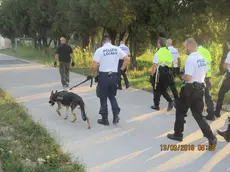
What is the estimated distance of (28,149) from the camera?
5375 millimetres

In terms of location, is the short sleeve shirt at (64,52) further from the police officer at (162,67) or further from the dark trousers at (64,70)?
the police officer at (162,67)

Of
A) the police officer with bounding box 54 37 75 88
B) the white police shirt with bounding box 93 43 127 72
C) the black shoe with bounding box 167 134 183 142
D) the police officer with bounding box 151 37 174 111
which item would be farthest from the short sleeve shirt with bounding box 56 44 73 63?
the black shoe with bounding box 167 134 183 142

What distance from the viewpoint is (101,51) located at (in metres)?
6.83

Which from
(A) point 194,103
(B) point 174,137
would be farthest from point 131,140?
(A) point 194,103

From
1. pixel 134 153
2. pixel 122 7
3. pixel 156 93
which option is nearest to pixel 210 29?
pixel 122 7

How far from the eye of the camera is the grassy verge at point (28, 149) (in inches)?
182

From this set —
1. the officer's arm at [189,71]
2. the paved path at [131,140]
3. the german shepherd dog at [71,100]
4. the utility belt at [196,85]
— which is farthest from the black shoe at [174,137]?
the german shepherd dog at [71,100]

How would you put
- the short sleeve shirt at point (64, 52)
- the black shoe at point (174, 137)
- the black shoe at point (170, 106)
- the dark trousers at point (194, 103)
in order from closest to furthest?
the dark trousers at point (194, 103), the black shoe at point (174, 137), the black shoe at point (170, 106), the short sleeve shirt at point (64, 52)

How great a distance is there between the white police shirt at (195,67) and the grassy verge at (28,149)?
91.4 inches

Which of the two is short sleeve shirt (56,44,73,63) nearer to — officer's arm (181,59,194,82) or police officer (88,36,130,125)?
police officer (88,36,130,125)

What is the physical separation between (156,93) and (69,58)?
444 cm

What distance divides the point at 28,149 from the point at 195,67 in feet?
9.73
